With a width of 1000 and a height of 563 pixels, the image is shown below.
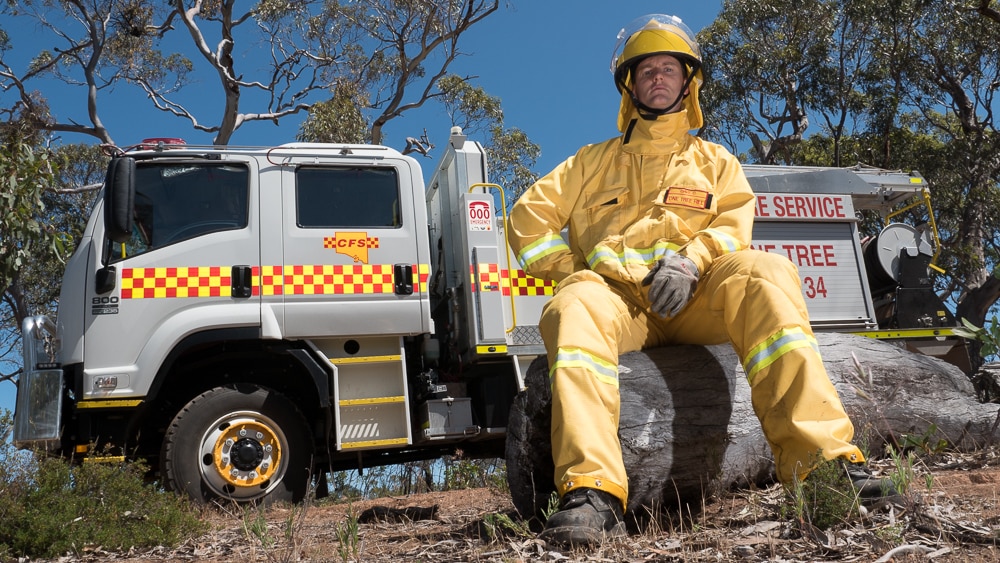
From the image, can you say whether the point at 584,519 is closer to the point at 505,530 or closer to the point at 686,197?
the point at 505,530

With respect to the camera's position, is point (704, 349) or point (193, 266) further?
point (193, 266)

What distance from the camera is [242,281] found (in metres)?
5.63

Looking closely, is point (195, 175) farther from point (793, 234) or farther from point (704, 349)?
point (793, 234)

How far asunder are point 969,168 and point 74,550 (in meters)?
17.3

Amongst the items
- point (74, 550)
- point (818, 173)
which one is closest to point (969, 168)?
point (818, 173)

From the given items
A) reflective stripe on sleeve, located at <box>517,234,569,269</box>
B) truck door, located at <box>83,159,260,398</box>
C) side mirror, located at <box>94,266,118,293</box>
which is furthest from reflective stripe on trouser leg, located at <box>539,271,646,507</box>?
side mirror, located at <box>94,266,118,293</box>

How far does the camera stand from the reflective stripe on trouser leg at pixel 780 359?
2742 millimetres

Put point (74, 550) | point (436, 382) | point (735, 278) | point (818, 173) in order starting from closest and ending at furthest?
point (735, 278), point (74, 550), point (436, 382), point (818, 173)

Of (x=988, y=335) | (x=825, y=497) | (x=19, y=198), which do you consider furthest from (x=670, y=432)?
(x=19, y=198)

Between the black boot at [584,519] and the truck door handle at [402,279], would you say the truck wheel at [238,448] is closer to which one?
the truck door handle at [402,279]

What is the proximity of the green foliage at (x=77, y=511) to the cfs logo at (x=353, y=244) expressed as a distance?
6.45 ft

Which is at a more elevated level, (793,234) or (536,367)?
(793,234)

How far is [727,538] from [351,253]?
374cm

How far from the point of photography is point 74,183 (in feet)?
58.7
